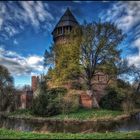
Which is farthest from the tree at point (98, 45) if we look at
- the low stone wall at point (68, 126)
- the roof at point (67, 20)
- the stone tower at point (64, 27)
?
the roof at point (67, 20)

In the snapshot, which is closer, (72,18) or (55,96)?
(55,96)

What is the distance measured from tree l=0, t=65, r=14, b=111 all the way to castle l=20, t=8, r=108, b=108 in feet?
6.01

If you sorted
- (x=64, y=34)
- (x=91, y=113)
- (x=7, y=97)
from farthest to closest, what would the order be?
(x=64, y=34) < (x=7, y=97) < (x=91, y=113)

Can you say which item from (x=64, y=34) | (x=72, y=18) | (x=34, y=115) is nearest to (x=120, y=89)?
(x=34, y=115)

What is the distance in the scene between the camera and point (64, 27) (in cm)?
4147

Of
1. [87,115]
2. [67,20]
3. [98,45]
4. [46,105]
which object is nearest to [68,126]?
[87,115]

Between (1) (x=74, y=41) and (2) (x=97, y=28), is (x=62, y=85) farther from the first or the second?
(2) (x=97, y=28)

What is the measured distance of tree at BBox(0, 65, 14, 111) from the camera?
34578 mm

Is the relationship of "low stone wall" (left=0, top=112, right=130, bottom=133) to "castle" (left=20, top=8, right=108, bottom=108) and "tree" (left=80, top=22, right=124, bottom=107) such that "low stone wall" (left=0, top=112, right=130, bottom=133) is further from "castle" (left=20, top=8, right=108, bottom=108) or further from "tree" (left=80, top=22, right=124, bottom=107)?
"tree" (left=80, top=22, right=124, bottom=107)

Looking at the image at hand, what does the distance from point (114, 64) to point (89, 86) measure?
169 inches

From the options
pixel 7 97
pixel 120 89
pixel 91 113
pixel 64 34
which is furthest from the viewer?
pixel 64 34

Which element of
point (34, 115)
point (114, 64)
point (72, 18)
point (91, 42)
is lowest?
point (34, 115)

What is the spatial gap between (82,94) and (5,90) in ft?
49.7

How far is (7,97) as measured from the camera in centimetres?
3584
